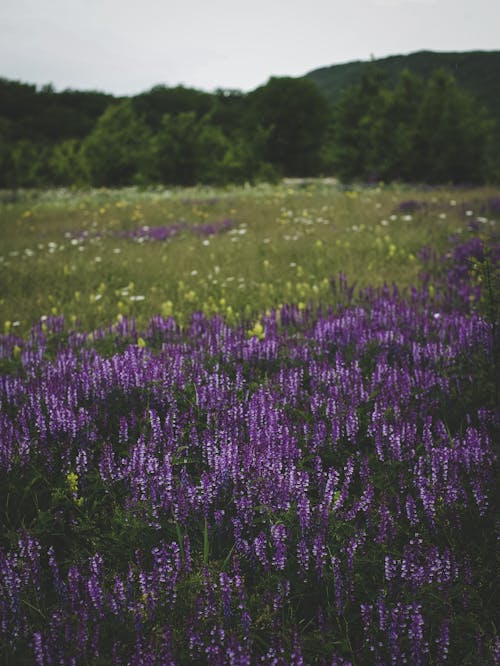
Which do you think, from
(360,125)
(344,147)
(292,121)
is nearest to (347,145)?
(344,147)

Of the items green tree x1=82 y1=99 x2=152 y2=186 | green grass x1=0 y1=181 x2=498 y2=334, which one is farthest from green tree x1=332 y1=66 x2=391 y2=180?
green grass x1=0 y1=181 x2=498 y2=334

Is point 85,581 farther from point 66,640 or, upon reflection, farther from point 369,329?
point 369,329

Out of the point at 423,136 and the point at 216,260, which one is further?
the point at 423,136

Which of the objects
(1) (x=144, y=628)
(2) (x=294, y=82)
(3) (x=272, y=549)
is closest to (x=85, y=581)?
(1) (x=144, y=628)

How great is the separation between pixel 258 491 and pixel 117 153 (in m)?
33.8

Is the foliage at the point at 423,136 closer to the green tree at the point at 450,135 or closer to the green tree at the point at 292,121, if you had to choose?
the green tree at the point at 450,135

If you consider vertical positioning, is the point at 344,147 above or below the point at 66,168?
below

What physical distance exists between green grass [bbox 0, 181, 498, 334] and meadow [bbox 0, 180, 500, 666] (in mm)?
1207

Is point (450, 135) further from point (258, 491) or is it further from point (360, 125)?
point (258, 491)

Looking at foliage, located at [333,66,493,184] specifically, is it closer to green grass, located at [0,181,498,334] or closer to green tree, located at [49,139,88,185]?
green grass, located at [0,181,498,334]

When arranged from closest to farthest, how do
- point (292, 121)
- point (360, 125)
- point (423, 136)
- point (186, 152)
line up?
point (423, 136)
point (186, 152)
point (360, 125)
point (292, 121)

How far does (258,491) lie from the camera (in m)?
2.12

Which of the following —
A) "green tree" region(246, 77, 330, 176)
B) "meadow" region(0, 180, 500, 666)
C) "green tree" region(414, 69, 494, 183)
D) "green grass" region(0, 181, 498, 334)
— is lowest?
"meadow" region(0, 180, 500, 666)

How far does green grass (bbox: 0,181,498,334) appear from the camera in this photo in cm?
605
